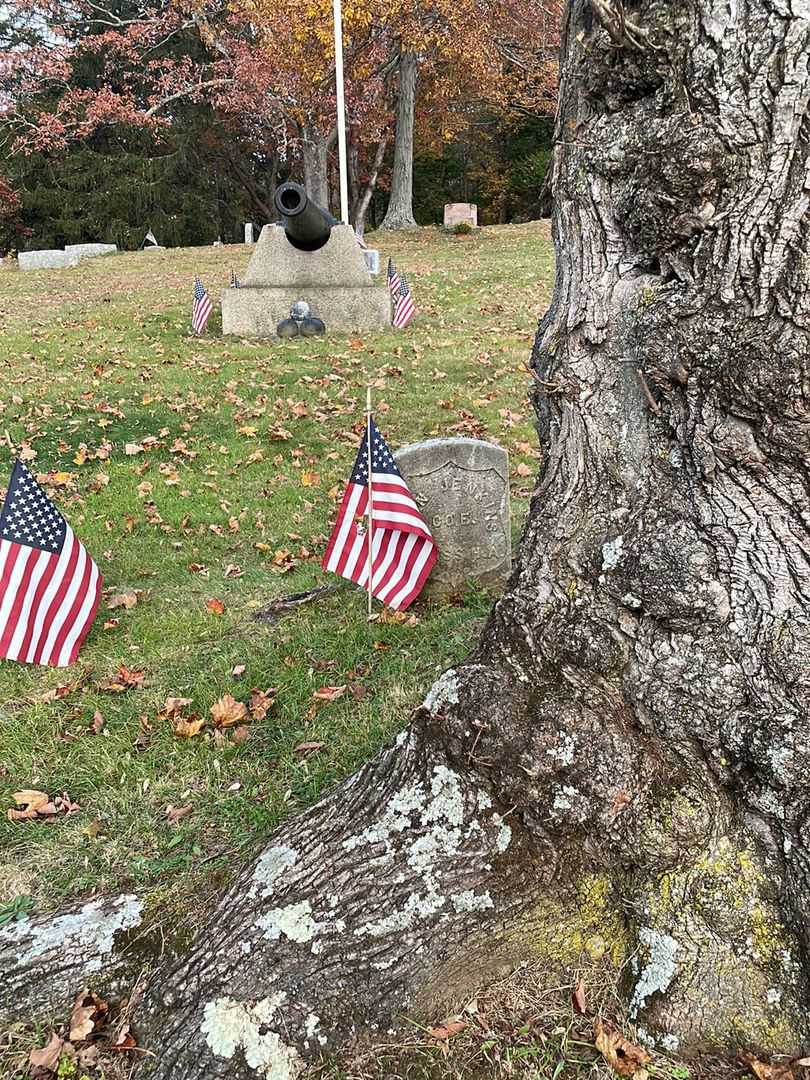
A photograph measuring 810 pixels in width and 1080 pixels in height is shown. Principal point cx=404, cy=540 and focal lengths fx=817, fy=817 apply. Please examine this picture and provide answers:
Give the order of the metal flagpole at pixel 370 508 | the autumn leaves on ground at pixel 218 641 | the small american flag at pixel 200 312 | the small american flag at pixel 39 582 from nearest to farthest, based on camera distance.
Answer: the autumn leaves on ground at pixel 218 641 → the small american flag at pixel 39 582 → the metal flagpole at pixel 370 508 → the small american flag at pixel 200 312

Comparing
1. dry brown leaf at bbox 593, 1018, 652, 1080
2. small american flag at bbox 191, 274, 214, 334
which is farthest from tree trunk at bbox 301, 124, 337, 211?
dry brown leaf at bbox 593, 1018, 652, 1080

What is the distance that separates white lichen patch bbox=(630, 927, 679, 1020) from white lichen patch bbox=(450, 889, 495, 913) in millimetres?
443

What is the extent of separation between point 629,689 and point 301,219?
1079 cm

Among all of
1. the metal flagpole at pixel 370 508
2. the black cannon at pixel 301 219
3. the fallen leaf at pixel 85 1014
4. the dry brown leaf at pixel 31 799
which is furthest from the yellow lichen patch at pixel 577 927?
the black cannon at pixel 301 219

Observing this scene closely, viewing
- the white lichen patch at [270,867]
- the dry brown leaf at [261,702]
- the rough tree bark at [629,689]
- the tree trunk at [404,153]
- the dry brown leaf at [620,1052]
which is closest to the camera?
the rough tree bark at [629,689]

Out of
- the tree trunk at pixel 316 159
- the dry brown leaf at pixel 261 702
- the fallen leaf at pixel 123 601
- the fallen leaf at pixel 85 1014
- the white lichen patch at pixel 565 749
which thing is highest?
the tree trunk at pixel 316 159

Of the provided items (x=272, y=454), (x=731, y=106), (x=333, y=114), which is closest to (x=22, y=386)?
(x=272, y=454)

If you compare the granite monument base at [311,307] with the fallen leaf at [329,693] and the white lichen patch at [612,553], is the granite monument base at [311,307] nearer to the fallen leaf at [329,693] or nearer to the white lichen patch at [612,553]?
the fallen leaf at [329,693]

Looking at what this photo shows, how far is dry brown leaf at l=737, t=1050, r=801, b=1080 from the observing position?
2104mm

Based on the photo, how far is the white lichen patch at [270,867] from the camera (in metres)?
2.48

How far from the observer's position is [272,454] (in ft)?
25.6

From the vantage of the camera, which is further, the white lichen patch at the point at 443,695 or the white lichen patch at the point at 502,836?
the white lichen patch at the point at 443,695

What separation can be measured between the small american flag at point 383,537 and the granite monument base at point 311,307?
8503 millimetres

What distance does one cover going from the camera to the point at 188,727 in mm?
3898
